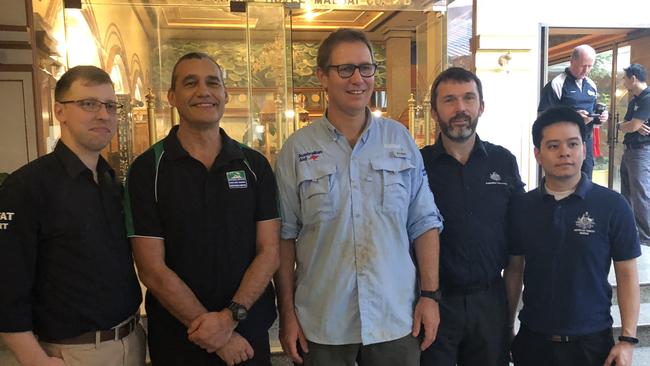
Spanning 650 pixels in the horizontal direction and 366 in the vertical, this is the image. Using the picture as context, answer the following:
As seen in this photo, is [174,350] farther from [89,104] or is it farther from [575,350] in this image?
[575,350]

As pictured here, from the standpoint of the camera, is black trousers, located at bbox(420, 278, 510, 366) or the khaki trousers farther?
black trousers, located at bbox(420, 278, 510, 366)

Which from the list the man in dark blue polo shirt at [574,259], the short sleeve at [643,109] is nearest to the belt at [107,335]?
the man in dark blue polo shirt at [574,259]

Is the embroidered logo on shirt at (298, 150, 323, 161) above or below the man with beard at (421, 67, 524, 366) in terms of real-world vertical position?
above

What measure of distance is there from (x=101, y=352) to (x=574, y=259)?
1.69 m

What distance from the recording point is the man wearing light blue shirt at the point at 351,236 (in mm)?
1708

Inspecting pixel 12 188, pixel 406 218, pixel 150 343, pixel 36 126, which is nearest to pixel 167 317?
pixel 150 343

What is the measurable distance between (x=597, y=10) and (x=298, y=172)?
4.66m

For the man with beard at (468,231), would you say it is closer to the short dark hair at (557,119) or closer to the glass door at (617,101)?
the short dark hair at (557,119)

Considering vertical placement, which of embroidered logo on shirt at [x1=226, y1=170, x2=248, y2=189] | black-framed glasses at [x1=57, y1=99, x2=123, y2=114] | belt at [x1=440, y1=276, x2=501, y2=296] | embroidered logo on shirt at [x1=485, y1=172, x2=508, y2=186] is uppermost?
black-framed glasses at [x1=57, y1=99, x2=123, y2=114]

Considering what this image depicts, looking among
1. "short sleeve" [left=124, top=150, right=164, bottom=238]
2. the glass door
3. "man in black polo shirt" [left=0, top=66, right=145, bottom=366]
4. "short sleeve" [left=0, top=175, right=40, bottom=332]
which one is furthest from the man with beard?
the glass door

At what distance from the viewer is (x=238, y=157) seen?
1.75 meters

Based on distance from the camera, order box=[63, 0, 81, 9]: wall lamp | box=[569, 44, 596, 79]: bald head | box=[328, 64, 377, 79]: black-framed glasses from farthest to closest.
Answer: box=[63, 0, 81, 9]: wall lamp, box=[569, 44, 596, 79]: bald head, box=[328, 64, 377, 79]: black-framed glasses

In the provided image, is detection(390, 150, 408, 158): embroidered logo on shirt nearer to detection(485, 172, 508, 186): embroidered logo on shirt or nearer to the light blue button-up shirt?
the light blue button-up shirt

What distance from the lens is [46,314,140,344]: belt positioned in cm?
158
